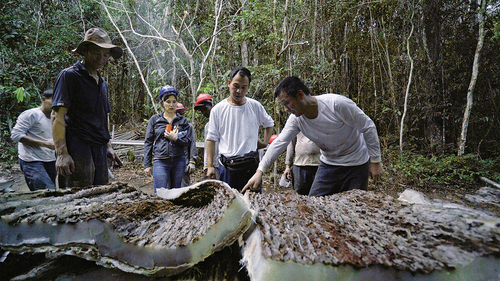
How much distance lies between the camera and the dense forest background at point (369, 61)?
5602 millimetres

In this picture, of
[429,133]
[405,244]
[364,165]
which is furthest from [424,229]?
[429,133]

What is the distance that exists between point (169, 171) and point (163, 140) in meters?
0.38

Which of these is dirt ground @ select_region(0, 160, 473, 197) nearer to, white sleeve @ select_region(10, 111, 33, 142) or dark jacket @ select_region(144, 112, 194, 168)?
dark jacket @ select_region(144, 112, 194, 168)

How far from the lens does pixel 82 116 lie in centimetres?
207

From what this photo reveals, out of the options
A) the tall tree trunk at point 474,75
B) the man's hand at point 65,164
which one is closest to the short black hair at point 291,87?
the man's hand at point 65,164

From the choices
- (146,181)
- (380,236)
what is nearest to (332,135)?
(380,236)

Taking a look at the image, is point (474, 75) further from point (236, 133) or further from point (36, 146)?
point (36, 146)

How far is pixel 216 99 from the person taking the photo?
23.1 feet

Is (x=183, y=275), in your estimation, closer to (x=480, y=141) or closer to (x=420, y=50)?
(x=480, y=141)

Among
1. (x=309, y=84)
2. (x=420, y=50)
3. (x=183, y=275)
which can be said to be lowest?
(x=183, y=275)

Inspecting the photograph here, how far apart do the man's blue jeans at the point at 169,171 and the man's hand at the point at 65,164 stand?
1.08 metres

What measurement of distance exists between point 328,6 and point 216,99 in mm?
4170

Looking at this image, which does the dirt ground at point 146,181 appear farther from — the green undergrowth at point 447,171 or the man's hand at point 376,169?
the man's hand at point 376,169

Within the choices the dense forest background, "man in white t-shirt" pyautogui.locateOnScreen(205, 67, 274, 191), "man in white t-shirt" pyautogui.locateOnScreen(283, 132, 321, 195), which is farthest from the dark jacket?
the dense forest background
